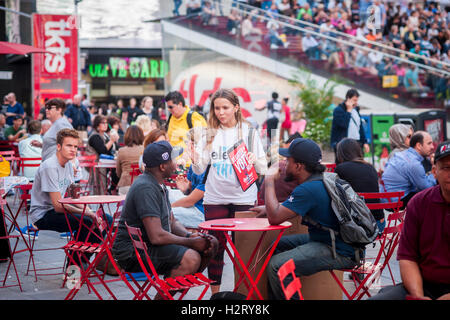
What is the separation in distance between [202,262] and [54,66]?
12.8 meters

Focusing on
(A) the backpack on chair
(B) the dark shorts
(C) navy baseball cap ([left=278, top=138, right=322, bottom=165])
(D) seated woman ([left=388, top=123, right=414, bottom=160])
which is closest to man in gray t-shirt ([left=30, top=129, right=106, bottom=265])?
(B) the dark shorts

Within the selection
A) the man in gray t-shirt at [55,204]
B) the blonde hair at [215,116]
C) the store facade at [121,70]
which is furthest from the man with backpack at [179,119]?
the store facade at [121,70]

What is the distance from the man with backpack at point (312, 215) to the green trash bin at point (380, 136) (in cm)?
1047

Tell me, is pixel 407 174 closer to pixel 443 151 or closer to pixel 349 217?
pixel 349 217

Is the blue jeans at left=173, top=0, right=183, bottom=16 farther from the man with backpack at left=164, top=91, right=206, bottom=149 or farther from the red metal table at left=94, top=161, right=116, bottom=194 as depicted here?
the man with backpack at left=164, top=91, right=206, bottom=149

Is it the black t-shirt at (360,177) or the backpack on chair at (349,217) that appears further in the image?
the black t-shirt at (360,177)

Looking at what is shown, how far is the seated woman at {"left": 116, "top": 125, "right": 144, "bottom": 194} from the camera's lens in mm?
9641

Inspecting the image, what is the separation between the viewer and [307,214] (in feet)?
14.8

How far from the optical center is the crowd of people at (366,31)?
17.6 m

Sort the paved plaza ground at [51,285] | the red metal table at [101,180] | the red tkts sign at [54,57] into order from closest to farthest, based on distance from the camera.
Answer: the paved plaza ground at [51,285] → the red metal table at [101,180] → the red tkts sign at [54,57]

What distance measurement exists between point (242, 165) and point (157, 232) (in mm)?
1026

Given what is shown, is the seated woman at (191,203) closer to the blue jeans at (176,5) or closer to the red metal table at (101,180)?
the red metal table at (101,180)

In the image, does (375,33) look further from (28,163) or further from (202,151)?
(202,151)

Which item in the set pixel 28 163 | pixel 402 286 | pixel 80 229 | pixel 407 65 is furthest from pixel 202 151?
pixel 407 65
